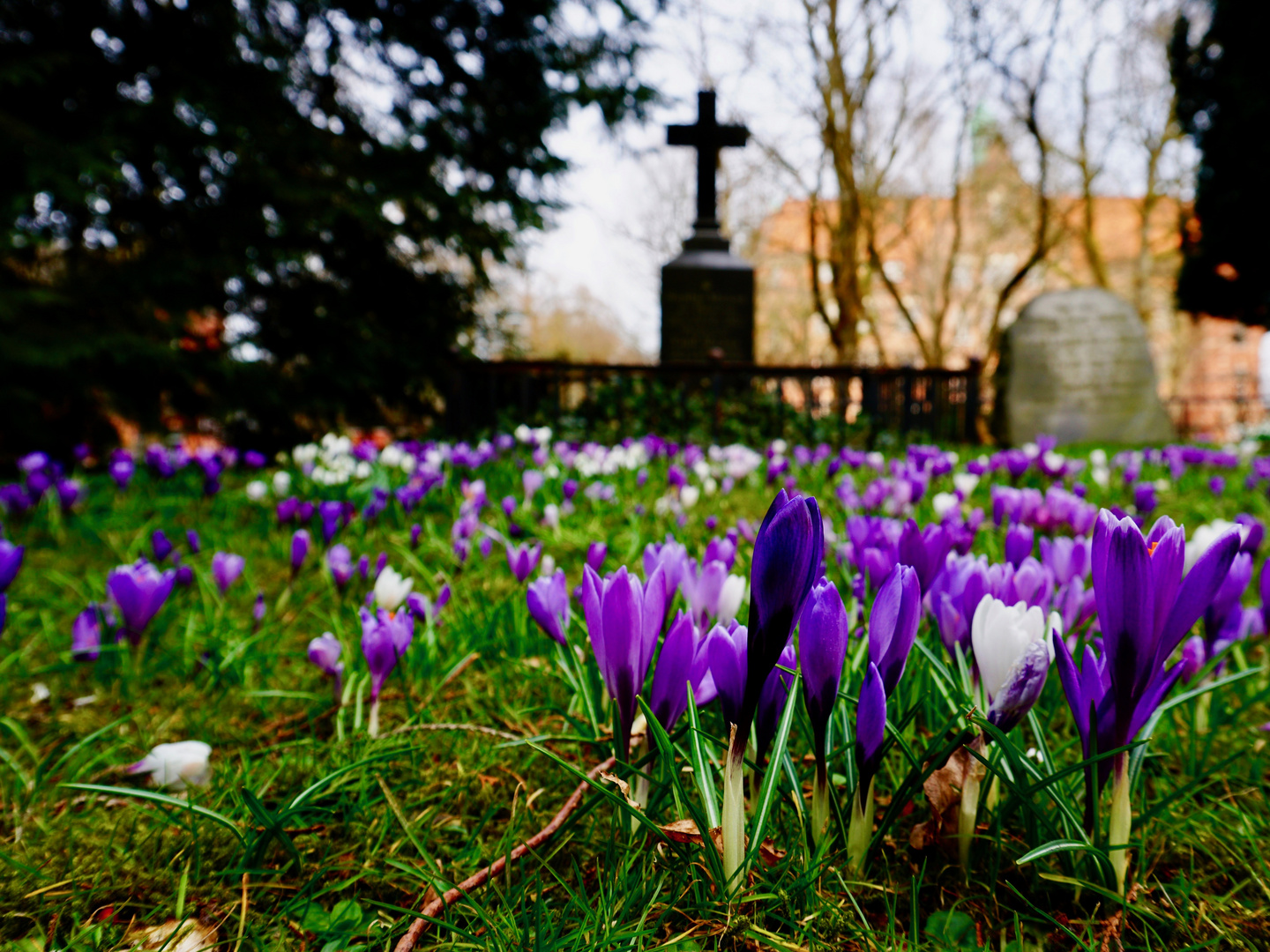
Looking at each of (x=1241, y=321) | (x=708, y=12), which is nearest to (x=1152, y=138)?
(x=1241, y=321)

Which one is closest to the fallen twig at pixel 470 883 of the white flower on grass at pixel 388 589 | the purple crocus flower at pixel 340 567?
the white flower on grass at pixel 388 589

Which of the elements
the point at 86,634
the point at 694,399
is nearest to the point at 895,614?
the point at 86,634

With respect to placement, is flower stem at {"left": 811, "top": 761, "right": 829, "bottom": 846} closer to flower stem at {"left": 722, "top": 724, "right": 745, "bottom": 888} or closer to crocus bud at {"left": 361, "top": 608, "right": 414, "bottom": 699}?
flower stem at {"left": 722, "top": 724, "right": 745, "bottom": 888}

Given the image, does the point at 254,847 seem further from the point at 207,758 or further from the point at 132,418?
the point at 132,418

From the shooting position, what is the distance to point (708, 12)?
15.7m

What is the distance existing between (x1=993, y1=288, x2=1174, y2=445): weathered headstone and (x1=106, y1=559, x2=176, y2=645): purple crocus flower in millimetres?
9581

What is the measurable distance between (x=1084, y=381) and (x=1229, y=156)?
5.94 metres

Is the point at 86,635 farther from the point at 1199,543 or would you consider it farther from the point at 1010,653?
the point at 1199,543

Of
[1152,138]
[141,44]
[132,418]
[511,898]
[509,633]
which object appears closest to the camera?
[511,898]

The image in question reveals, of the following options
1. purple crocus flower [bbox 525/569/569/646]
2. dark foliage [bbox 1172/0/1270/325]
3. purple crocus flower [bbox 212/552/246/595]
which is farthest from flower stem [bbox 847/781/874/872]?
dark foliage [bbox 1172/0/1270/325]

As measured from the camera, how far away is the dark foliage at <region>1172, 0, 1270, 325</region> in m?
11.1

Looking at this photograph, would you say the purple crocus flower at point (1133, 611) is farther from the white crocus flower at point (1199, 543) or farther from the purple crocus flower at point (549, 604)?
the purple crocus flower at point (549, 604)

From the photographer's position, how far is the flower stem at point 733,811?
71 cm

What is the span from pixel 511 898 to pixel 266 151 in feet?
25.1
